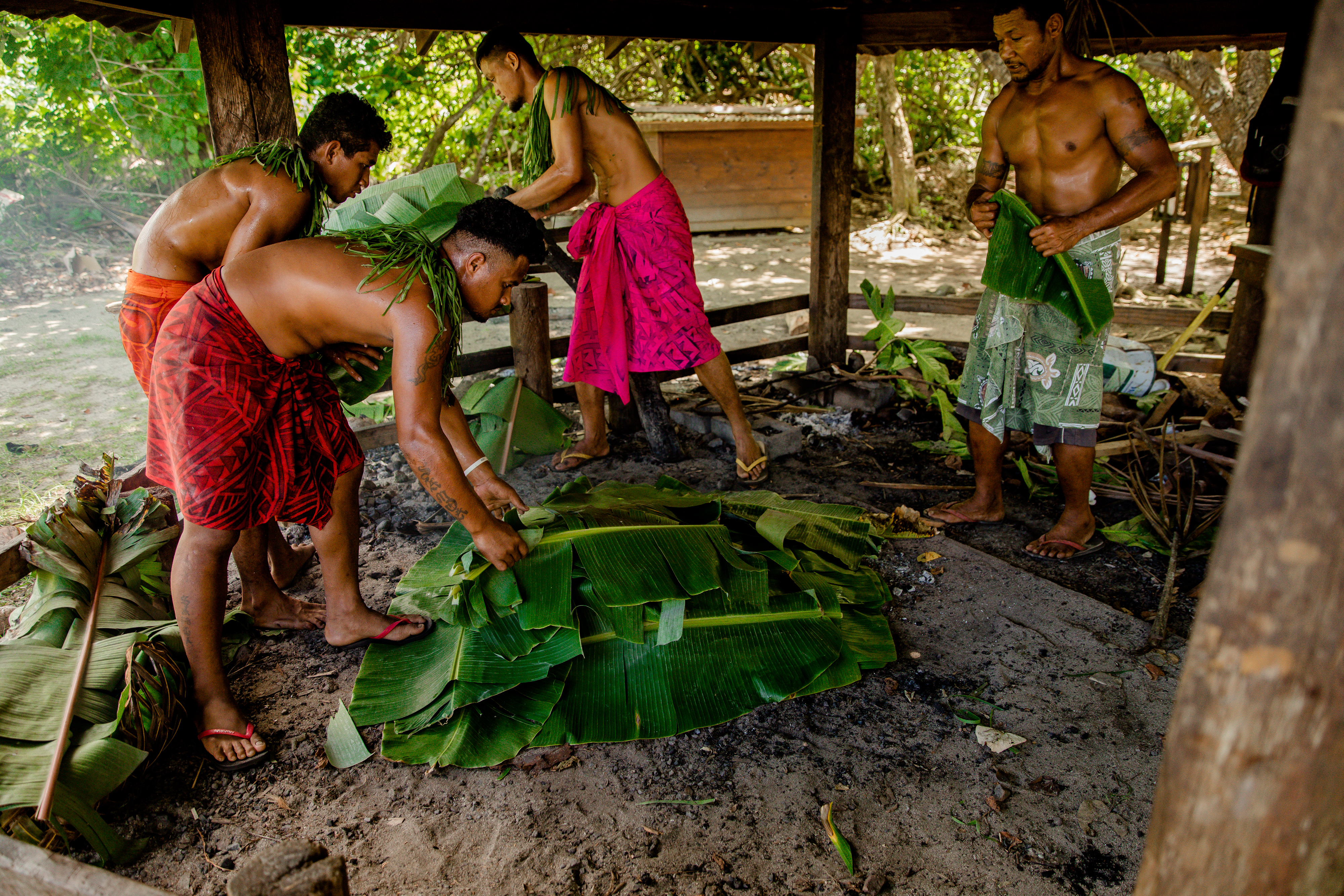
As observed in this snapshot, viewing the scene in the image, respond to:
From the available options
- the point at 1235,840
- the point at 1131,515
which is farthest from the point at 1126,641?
the point at 1235,840

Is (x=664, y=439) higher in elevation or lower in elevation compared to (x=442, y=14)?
lower

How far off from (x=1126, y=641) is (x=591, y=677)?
5.68ft

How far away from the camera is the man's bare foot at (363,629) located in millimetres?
2738

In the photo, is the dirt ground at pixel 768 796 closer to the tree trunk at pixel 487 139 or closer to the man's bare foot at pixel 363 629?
the man's bare foot at pixel 363 629

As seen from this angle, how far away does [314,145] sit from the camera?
2719mm

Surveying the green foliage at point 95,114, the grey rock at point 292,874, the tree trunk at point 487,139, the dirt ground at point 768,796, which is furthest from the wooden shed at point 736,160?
the grey rock at point 292,874

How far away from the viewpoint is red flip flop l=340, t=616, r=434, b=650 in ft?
8.91

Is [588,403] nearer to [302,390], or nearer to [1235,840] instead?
[302,390]

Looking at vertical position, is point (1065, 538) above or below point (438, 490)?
below

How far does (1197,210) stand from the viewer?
26.8ft

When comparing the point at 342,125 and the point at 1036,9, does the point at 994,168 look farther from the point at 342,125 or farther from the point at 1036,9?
the point at 342,125

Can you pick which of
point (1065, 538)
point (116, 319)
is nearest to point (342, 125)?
point (1065, 538)

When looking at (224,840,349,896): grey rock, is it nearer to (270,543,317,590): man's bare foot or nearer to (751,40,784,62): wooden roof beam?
(270,543,317,590): man's bare foot

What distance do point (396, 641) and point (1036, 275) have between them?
259 cm
